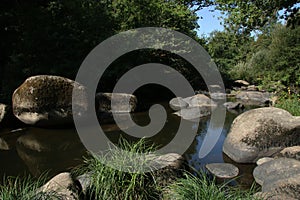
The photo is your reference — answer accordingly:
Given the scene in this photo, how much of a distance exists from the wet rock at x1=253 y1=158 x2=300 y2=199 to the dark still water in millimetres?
291

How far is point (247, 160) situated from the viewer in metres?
5.54

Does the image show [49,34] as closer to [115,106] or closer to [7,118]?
[115,106]

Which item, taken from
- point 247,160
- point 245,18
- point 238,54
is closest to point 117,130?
point 247,160

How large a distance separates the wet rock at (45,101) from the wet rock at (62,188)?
4890mm

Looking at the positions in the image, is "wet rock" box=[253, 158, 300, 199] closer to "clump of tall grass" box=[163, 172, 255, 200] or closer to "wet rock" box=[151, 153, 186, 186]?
"clump of tall grass" box=[163, 172, 255, 200]

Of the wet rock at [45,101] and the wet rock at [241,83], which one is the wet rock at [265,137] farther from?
the wet rock at [241,83]

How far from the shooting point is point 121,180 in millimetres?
3326

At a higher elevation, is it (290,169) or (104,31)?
(104,31)

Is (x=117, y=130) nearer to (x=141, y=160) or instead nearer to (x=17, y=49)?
(x=141, y=160)

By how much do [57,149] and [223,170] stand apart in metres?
3.70

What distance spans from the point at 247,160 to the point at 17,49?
10.1 metres

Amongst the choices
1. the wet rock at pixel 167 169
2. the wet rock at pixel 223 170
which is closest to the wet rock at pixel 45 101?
the wet rock at pixel 223 170

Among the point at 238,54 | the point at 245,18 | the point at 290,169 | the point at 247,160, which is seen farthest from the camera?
the point at 238,54

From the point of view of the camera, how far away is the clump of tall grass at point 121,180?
129 inches
